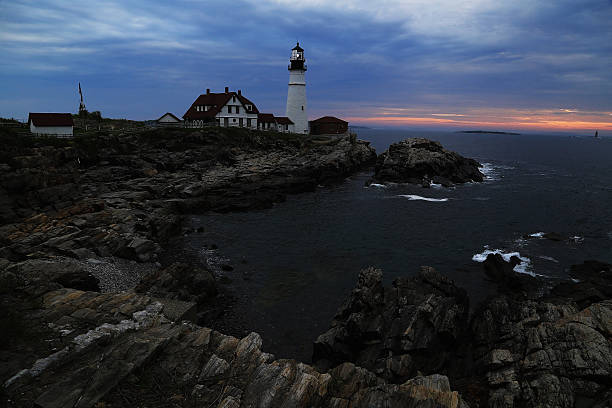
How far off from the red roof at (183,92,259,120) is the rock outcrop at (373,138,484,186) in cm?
3772

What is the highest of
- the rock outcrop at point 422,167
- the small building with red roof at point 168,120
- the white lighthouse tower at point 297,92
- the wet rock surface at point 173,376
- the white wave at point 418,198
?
the white lighthouse tower at point 297,92

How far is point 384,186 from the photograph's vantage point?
6725cm

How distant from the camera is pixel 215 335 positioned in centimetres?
1562

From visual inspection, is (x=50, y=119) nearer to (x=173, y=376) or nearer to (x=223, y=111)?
(x=223, y=111)

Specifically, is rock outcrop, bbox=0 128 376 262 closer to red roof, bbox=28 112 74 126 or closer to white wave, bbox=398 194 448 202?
red roof, bbox=28 112 74 126

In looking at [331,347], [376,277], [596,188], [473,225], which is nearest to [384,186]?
[473,225]

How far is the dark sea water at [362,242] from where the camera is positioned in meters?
25.8

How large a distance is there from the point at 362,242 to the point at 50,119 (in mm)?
50842

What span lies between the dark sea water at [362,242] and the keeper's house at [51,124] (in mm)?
30206

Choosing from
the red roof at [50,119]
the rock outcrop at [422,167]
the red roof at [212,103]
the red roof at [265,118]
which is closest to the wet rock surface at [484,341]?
the rock outcrop at [422,167]

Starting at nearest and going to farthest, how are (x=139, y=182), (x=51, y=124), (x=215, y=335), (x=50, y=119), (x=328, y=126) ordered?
1. (x=215, y=335)
2. (x=139, y=182)
3. (x=51, y=124)
4. (x=50, y=119)
5. (x=328, y=126)

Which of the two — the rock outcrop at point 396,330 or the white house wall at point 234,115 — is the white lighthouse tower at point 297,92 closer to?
the white house wall at point 234,115

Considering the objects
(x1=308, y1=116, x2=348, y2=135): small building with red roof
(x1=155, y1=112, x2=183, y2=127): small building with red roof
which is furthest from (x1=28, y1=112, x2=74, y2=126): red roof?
(x1=308, y1=116, x2=348, y2=135): small building with red roof

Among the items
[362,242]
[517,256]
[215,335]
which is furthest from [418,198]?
[215,335]
